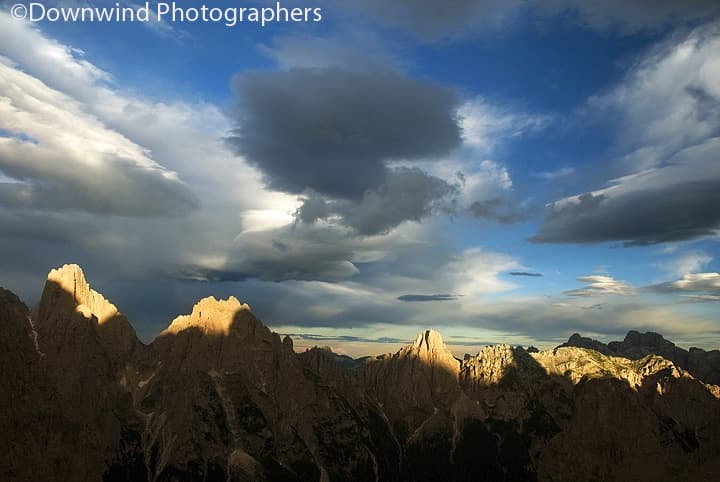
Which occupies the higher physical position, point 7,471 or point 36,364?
point 36,364

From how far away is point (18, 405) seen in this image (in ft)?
506

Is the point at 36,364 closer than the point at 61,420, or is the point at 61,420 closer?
the point at 36,364

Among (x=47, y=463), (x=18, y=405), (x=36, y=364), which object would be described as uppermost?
(x=36, y=364)

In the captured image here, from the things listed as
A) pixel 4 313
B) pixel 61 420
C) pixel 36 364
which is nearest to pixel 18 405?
pixel 36 364

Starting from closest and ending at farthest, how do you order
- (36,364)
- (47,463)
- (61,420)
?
(36,364) → (47,463) → (61,420)

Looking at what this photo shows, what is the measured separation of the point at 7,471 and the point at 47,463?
97.0ft

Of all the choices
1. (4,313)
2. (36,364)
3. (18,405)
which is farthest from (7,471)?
(4,313)

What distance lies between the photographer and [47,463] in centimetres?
17600

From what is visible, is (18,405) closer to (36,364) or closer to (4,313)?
(36,364)

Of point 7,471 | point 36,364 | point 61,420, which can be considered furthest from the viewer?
point 61,420

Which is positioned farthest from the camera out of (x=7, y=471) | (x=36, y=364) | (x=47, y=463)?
(x=47, y=463)

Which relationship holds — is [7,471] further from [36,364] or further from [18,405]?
[36,364]

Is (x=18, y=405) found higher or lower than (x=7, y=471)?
higher

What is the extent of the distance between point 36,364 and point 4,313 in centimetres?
2044
